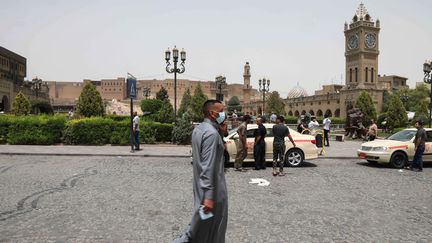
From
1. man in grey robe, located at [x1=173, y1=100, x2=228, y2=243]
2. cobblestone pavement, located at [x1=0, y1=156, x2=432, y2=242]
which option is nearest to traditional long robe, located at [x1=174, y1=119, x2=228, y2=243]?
man in grey robe, located at [x1=173, y1=100, x2=228, y2=243]

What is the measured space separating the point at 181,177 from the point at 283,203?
382 cm

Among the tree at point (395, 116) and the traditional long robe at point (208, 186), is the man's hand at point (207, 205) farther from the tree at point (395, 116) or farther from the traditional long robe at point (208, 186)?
the tree at point (395, 116)

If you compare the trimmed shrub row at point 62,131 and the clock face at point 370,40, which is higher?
the clock face at point 370,40

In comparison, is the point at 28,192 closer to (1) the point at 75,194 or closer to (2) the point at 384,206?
(1) the point at 75,194

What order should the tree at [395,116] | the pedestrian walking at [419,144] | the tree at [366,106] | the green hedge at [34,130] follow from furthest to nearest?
the tree at [366,106] < the tree at [395,116] < the green hedge at [34,130] < the pedestrian walking at [419,144]

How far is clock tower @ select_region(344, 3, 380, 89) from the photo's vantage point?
80.5 m

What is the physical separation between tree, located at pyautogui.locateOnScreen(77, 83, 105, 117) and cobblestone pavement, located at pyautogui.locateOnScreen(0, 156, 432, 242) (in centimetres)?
3493

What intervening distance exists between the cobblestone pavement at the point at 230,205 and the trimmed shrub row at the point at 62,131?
24.8 ft

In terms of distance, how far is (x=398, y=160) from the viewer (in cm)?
1320

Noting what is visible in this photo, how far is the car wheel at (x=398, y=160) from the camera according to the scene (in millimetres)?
13102

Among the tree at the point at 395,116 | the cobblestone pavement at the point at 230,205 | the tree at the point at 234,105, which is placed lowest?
the cobblestone pavement at the point at 230,205

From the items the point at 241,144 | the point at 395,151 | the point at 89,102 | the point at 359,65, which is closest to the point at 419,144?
the point at 395,151

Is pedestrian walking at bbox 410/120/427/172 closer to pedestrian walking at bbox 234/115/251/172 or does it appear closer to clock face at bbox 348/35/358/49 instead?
pedestrian walking at bbox 234/115/251/172

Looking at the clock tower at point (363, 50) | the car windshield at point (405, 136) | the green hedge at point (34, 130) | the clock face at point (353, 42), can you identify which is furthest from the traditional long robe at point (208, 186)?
the clock face at point (353, 42)
